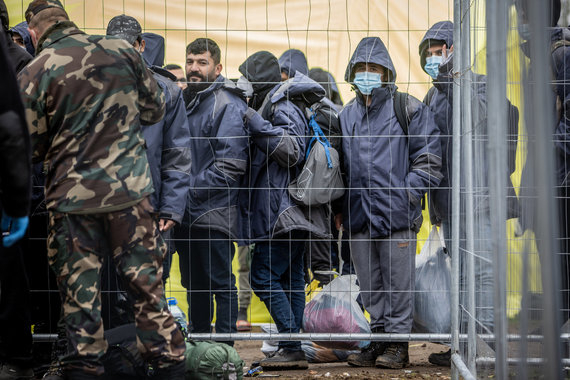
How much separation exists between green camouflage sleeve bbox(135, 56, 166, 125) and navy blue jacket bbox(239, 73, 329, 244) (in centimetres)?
119

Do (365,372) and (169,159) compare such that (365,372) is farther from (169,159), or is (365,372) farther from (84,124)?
(84,124)

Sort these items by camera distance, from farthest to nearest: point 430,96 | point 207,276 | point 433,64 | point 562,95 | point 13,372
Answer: point 433,64 → point 430,96 → point 207,276 → point 13,372 → point 562,95

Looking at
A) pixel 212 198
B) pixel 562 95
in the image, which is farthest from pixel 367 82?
pixel 562 95

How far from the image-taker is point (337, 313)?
228 inches

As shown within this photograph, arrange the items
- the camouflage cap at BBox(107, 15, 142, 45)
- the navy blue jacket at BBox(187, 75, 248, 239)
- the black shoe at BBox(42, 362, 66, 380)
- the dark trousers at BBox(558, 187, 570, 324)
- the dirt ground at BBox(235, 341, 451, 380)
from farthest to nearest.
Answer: the navy blue jacket at BBox(187, 75, 248, 239) → the dirt ground at BBox(235, 341, 451, 380) → the camouflage cap at BBox(107, 15, 142, 45) → the black shoe at BBox(42, 362, 66, 380) → the dark trousers at BBox(558, 187, 570, 324)

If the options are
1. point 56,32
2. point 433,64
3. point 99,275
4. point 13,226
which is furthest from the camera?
point 433,64

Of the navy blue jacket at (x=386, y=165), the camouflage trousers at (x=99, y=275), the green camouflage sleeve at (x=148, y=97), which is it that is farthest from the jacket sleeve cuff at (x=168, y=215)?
the navy blue jacket at (x=386, y=165)

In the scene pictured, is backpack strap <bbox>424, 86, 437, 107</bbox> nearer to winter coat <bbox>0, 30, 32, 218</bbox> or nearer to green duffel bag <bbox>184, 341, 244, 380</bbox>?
green duffel bag <bbox>184, 341, 244, 380</bbox>

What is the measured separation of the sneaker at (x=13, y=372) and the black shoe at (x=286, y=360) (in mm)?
1606

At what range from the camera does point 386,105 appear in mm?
5844

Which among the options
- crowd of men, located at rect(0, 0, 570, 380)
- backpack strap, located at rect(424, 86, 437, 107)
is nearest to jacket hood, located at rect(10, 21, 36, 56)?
crowd of men, located at rect(0, 0, 570, 380)

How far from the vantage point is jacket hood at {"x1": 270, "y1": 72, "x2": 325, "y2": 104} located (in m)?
5.80

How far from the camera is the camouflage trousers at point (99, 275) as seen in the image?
13.2 ft

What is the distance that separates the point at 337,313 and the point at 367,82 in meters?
1.68
